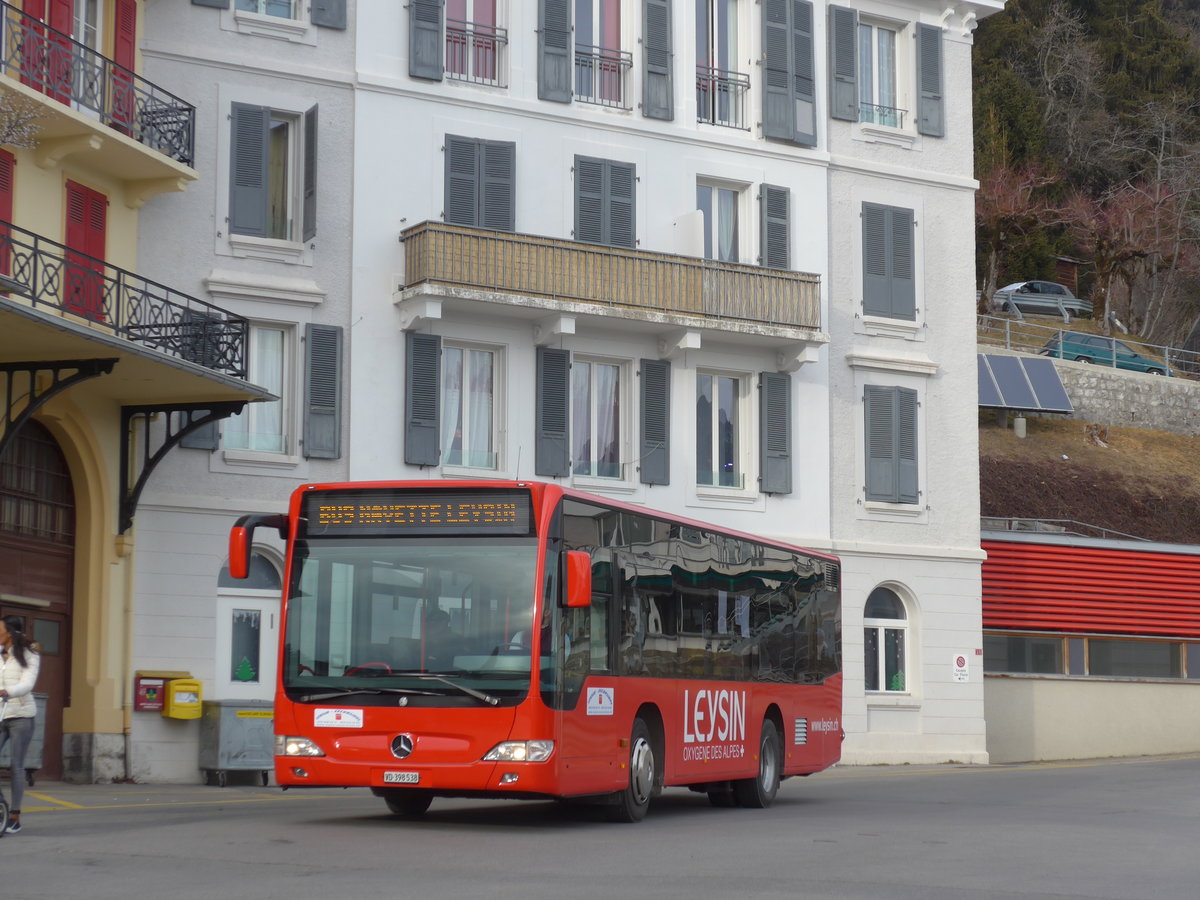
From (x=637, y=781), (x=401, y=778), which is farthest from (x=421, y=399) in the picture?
(x=401, y=778)

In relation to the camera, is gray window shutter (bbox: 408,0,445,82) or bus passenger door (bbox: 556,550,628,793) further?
gray window shutter (bbox: 408,0,445,82)

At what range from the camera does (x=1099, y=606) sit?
35.6 m

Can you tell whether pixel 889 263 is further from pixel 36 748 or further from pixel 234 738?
pixel 36 748

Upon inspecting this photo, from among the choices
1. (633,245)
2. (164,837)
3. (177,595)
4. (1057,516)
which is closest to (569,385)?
(633,245)

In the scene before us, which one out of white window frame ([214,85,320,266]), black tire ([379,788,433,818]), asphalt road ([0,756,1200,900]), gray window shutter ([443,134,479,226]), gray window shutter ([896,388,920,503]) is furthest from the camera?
gray window shutter ([896,388,920,503])

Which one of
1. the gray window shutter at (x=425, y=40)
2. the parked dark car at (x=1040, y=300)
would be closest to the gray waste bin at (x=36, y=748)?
the gray window shutter at (x=425, y=40)

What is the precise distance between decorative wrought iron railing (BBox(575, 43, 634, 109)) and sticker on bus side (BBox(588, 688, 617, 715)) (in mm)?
15720

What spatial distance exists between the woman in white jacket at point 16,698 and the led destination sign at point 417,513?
8.33 ft

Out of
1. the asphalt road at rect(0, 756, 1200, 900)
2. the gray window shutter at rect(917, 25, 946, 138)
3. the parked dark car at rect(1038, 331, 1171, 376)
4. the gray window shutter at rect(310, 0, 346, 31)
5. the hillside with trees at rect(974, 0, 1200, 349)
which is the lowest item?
the asphalt road at rect(0, 756, 1200, 900)

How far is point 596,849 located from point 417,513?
3.26m

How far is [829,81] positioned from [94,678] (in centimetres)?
1642

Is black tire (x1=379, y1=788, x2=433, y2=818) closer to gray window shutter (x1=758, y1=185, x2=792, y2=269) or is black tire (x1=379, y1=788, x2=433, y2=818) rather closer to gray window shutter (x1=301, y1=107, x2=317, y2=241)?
gray window shutter (x1=301, y1=107, x2=317, y2=241)

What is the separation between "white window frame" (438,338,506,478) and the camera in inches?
1098

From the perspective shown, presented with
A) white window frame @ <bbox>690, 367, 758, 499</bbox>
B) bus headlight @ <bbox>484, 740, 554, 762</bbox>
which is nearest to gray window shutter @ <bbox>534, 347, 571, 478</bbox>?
white window frame @ <bbox>690, 367, 758, 499</bbox>
